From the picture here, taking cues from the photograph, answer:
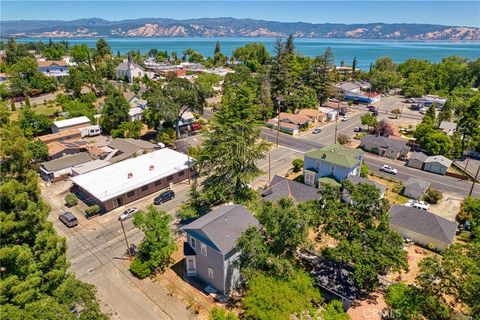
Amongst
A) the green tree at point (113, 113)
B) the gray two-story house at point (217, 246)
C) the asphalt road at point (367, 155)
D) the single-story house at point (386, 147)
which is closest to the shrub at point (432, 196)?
the asphalt road at point (367, 155)

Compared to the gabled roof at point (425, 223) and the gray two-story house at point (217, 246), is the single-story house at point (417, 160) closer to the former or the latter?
the gabled roof at point (425, 223)

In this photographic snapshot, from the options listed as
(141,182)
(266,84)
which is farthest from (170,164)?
(266,84)

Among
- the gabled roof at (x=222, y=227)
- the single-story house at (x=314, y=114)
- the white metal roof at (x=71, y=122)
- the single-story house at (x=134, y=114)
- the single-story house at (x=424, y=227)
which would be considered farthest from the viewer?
the single-story house at (x=314, y=114)

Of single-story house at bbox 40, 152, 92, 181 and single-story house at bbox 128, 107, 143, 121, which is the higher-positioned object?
single-story house at bbox 128, 107, 143, 121

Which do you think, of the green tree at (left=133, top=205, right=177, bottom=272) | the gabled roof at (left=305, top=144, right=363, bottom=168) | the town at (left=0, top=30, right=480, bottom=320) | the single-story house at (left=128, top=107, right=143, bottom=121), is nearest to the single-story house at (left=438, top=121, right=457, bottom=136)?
the town at (left=0, top=30, right=480, bottom=320)

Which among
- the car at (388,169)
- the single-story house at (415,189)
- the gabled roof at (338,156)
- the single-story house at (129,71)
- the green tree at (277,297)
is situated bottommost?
the car at (388,169)

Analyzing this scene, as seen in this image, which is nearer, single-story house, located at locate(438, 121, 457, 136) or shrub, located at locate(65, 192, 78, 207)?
shrub, located at locate(65, 192, 78, 207)

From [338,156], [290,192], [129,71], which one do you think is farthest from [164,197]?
[129,71]

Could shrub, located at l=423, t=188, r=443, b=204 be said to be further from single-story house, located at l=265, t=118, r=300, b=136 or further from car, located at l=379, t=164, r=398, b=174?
single-story house, located at l=265, t=118, r=300, b=136
